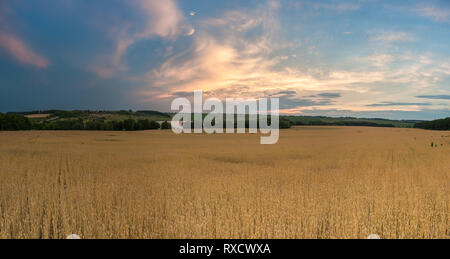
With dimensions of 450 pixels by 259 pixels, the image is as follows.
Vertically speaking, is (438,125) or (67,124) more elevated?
(67,124)

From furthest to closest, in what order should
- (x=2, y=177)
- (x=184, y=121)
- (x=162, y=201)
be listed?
(x=184, y=121), (x=2, y=177), (x=162, y=201)

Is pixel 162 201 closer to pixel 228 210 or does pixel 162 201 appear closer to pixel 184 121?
pixel 228 210

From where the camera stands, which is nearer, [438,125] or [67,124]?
[67,124]

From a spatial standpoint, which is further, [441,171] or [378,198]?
[441,171]

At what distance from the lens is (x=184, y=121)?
299ft

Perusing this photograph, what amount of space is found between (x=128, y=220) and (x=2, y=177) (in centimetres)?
1069

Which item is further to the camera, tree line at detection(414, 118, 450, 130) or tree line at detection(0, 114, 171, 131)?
tree line at detection(414, 118, 450, 130)

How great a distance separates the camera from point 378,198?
32.6 feet

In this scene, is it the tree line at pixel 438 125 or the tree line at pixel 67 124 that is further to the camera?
the tree line at pixel 438 125
